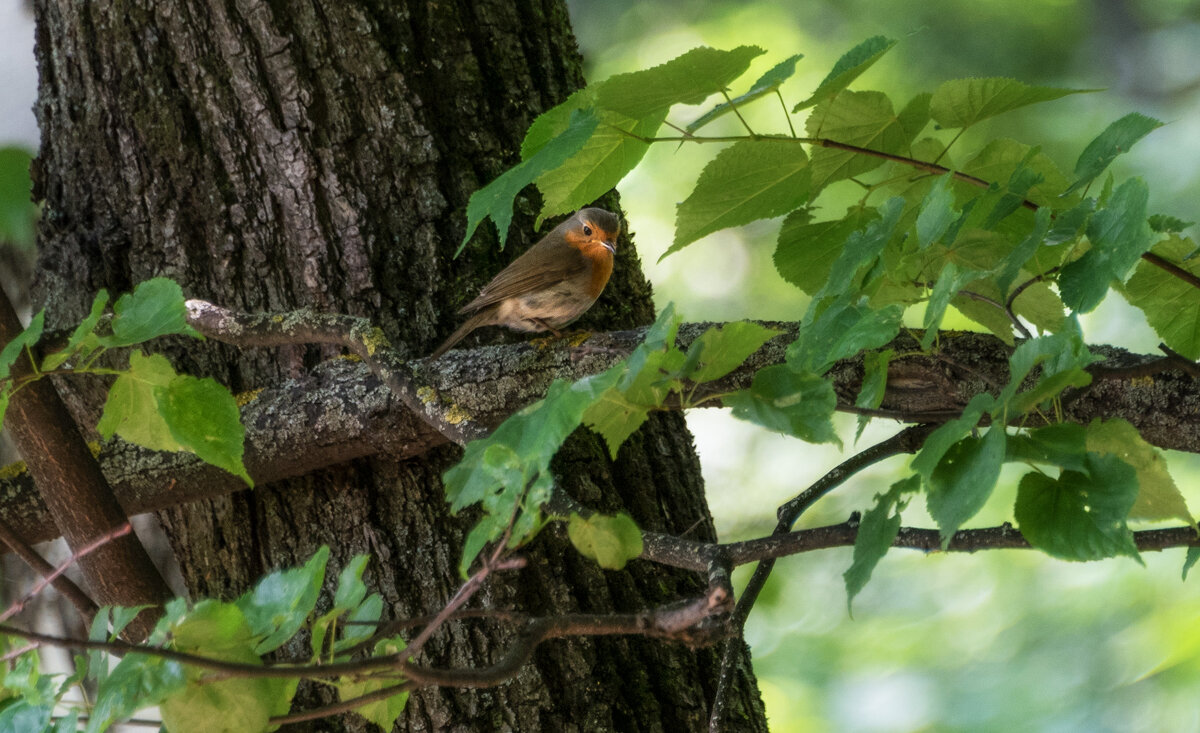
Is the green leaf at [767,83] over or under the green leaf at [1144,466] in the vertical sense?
over

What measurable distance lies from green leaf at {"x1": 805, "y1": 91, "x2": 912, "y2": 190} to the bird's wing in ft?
3.67

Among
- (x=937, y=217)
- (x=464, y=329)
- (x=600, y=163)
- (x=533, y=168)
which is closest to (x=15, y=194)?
(x=464, y=329)

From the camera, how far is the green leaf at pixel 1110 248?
98 cm

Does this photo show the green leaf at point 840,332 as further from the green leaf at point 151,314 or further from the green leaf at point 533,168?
the green leaf at point 151,314

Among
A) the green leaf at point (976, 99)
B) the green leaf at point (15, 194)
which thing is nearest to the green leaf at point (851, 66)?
the green leaf at point (976, 99)

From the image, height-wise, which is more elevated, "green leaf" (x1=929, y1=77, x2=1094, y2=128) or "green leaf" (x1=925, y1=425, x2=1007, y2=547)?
"green leaf" (x1=929, y1=77, x2=1094, y2=128)

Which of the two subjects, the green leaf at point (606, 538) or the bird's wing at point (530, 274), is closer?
the green leaf at point (606, 538)

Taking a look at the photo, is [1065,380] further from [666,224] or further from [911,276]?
[666,224]

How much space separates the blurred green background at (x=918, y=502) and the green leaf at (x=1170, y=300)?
2150mm

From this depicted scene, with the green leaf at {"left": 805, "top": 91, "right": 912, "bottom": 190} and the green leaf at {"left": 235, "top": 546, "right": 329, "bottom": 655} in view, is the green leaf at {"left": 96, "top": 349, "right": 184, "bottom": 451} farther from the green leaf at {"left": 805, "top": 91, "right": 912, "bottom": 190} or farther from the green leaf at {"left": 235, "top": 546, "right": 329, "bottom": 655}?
the green leaf at {"left": 805, "top": 91, "right": 912, "bottom": 190}

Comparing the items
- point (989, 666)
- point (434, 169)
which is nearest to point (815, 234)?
point (434, 169)

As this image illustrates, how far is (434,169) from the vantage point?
2344mm

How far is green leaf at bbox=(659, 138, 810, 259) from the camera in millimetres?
1344

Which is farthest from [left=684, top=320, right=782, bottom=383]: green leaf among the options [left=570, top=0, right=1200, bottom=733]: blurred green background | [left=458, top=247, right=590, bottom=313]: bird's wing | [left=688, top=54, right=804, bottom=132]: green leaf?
[left=570, top=0, right=1200, bottom=733]: blurred green background
